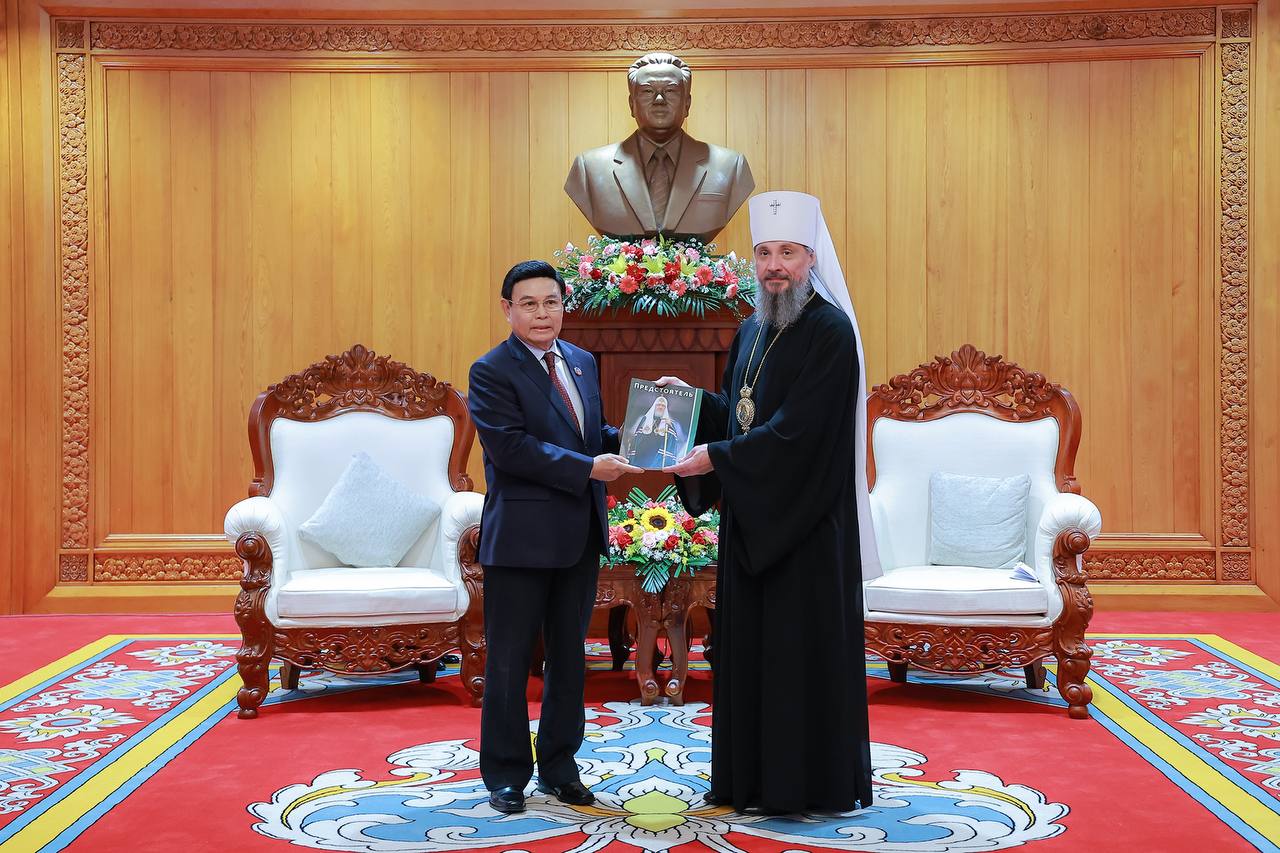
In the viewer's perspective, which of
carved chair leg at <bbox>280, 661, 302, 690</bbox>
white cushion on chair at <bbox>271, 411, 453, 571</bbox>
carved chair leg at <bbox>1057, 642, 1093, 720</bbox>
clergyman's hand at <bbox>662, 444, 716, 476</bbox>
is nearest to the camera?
clergyman's hand at <bbox>662, 444, 716, 476</bbox>

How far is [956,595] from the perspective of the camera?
4742 millimetres

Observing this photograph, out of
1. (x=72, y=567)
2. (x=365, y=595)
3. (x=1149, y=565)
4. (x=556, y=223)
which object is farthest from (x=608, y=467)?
(x=72, y=567)

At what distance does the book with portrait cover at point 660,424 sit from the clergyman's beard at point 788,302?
1.06 ft

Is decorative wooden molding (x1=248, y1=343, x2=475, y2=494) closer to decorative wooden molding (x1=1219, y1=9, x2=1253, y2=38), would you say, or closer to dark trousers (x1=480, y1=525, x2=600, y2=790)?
dark trousers (x1=480, y1=525, x2=600, y2=790)

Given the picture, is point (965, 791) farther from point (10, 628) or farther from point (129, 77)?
point (129, 77)

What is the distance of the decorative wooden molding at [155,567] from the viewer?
23.3ft

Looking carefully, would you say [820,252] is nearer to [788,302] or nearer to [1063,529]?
[788,302]

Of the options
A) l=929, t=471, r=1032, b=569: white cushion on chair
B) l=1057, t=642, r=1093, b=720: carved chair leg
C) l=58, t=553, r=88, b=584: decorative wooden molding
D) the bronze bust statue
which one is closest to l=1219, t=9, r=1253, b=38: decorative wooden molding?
the bronze bust statue

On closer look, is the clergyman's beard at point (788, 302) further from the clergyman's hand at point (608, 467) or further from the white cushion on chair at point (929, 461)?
the white cushion on chair at point (929, 461)

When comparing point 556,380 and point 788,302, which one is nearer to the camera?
point 788,302

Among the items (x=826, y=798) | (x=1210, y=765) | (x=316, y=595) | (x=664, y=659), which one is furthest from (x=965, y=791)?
(x=316, y=595)

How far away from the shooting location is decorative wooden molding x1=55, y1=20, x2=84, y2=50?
7051 millimetres

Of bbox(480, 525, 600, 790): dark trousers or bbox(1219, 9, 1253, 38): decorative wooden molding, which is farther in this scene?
bbox(1219, 9, 1253, 38): decorative wooden molding

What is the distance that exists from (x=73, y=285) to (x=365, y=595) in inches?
142
